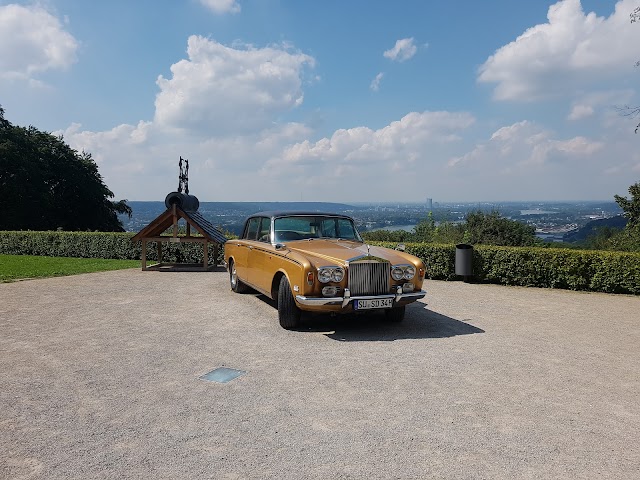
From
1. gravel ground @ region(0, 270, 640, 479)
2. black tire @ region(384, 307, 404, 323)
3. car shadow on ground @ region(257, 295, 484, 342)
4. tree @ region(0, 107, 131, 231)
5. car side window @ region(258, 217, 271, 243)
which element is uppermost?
tree @ region(0, 107, 131, 231)

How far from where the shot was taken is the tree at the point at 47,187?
114 feet

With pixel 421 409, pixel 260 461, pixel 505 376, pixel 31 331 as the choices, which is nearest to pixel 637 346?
pixel 505 376

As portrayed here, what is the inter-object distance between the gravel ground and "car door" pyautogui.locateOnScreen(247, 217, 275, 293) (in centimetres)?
60

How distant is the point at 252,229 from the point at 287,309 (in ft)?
9.55

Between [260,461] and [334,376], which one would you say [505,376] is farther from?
[260,461]

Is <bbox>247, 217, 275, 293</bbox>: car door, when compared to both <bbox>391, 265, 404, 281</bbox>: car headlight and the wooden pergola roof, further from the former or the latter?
the wooden pergola roof

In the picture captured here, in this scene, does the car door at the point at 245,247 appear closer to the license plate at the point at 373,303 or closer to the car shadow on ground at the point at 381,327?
the car shadow on ground at the point at 381,327

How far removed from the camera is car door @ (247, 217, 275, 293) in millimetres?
7855

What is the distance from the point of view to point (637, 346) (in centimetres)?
637

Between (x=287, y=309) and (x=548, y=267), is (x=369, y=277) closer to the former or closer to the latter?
(x=287, y=309)

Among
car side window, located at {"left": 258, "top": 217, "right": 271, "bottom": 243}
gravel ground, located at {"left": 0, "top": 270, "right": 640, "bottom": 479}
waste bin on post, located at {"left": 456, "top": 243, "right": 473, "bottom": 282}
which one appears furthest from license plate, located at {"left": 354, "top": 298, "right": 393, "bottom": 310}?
waste bin on post, located at {"left": 456, "top": 243, "right": 473, "bottom": 282}

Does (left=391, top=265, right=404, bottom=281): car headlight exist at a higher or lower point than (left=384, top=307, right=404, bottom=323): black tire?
higher

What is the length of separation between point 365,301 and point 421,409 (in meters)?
2.56

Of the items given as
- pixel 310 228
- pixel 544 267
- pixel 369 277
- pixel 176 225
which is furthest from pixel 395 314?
pixel 176 225
